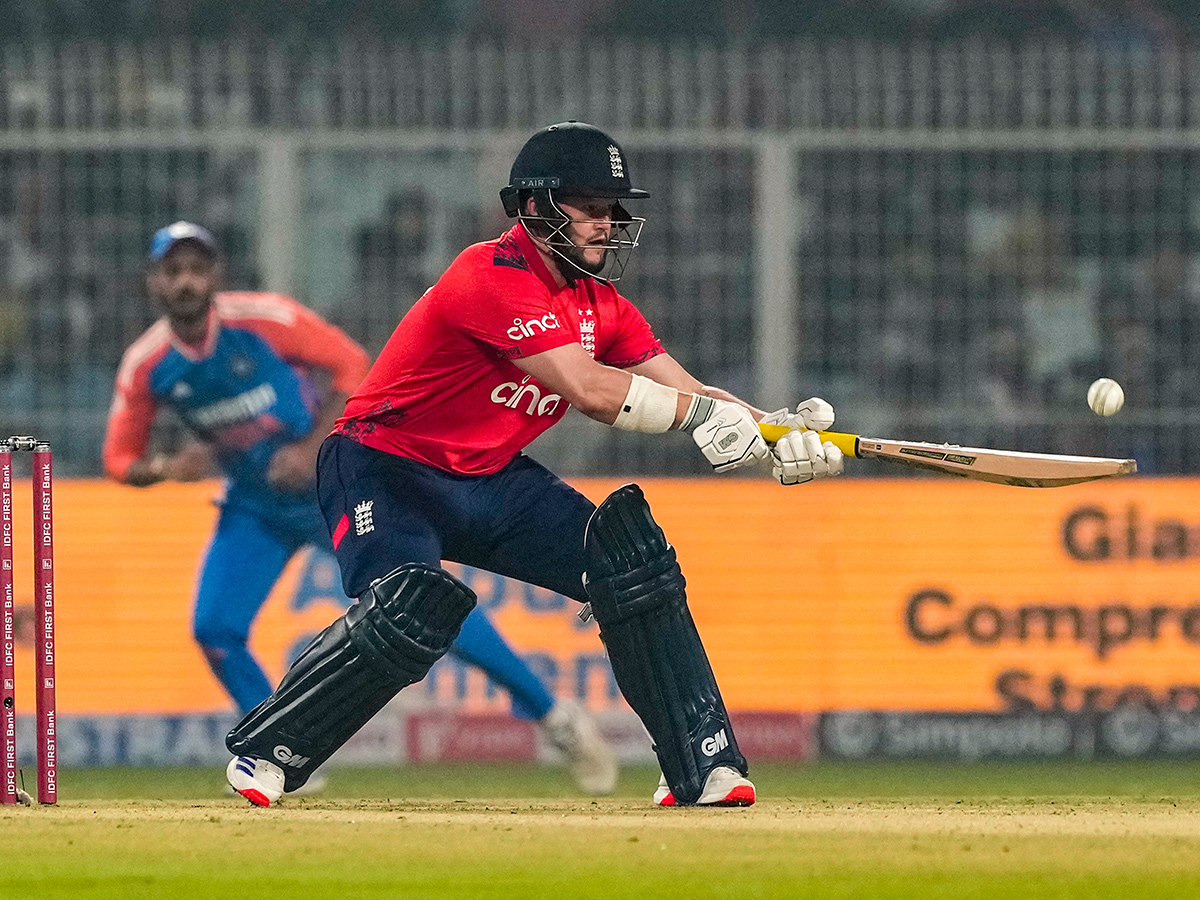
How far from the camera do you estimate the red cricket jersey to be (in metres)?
5.82

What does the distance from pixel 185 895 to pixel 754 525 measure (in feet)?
16.2

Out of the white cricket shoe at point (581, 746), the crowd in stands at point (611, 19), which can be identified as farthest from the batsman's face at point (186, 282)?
the crowd in stands at point (611, 19)

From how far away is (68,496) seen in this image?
9391 mm

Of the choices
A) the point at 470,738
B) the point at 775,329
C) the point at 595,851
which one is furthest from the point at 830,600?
the point at 595,851

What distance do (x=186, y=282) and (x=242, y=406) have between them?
1.85ft

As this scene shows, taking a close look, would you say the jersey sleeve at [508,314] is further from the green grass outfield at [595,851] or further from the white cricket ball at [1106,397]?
the white cricket ball at [1106,397]

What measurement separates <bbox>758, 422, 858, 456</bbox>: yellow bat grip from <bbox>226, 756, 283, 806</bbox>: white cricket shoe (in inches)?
63.9

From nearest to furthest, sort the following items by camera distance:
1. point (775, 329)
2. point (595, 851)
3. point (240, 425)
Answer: point (595, 851), point (240, 425), point (775, 329)

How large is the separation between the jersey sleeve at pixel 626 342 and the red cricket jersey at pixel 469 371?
56 millimetres

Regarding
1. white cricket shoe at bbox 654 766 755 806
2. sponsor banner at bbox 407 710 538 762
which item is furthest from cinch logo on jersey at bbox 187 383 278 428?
white cricket shoe at bbox 654 766 755 806

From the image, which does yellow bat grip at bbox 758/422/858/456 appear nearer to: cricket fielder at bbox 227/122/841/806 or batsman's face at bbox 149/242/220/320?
cricket fielder at bbox 227/122/841/806

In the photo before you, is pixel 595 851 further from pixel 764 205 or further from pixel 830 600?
pixel 764 205

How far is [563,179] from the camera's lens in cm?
596

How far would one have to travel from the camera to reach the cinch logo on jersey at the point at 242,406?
8.54 metres
